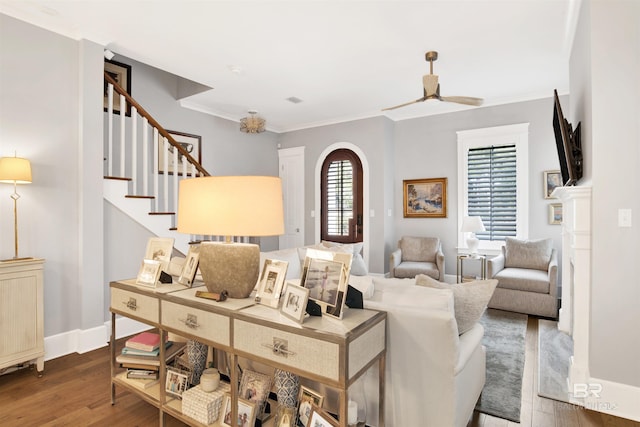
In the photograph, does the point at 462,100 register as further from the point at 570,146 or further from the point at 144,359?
the point at 144,359

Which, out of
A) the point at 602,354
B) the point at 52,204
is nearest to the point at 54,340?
the point at 52,204

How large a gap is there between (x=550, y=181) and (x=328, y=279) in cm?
456

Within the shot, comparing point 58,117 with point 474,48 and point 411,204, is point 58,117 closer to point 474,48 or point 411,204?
point 474,48

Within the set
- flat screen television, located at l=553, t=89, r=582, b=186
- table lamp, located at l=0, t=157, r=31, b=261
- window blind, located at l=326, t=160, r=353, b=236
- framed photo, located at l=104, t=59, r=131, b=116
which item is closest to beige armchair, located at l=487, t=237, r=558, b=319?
flat screen television, located at l=553, t=89, r=582, b=186

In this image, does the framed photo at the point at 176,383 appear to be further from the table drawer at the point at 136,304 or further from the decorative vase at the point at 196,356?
the table drawer at the point at 136,304

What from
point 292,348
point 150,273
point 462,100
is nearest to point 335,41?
point 462,100

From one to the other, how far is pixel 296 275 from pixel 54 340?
221 cm

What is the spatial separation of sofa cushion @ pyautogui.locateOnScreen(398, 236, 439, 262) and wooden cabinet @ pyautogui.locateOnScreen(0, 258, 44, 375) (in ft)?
15.2

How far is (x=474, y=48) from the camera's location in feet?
11.6

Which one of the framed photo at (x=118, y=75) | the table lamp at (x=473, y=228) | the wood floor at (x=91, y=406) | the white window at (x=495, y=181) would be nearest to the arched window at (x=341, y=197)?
the white window at (x=495, y=181)

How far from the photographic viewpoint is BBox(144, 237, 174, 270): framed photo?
2232mm

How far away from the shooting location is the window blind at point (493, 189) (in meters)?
5.12

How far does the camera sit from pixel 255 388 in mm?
1865

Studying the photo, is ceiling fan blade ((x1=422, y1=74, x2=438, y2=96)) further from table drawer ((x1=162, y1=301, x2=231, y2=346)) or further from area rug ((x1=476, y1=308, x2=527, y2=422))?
table drawer ((x1=162, y1=301, x2=231, y2=346))
